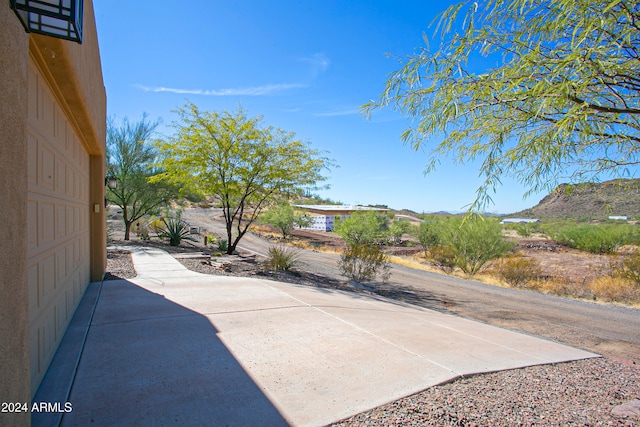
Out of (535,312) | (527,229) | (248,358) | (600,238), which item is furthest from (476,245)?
(527,229)

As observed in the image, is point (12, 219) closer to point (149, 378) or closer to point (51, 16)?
point (51, 16)

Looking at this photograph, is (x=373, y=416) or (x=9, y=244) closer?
(x=9, y=244)

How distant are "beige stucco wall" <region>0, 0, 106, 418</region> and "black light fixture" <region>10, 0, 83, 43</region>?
0.26 ft

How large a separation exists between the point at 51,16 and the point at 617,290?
1831cm

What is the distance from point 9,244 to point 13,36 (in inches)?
43.3

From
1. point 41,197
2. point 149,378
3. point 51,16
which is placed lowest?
point 149,378

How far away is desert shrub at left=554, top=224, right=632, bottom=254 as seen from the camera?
29283mm

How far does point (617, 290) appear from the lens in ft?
48.3

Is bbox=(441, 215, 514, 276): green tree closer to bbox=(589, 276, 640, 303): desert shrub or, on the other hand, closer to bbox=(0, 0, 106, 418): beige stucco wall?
bbox=(589, 276, 640, 303): desert shrub

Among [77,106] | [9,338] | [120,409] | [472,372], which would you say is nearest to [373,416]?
[472,372]

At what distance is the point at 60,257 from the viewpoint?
4699mm

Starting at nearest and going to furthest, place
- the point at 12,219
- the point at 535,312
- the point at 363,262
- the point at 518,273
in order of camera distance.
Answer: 1. the point at 12,219
2. the point at 535,312
3. the point at 363,262
4. the point at 518,273

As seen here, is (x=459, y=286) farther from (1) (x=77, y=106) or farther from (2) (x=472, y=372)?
(1) (x=77, y=106)

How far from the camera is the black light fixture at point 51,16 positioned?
2.08 m
